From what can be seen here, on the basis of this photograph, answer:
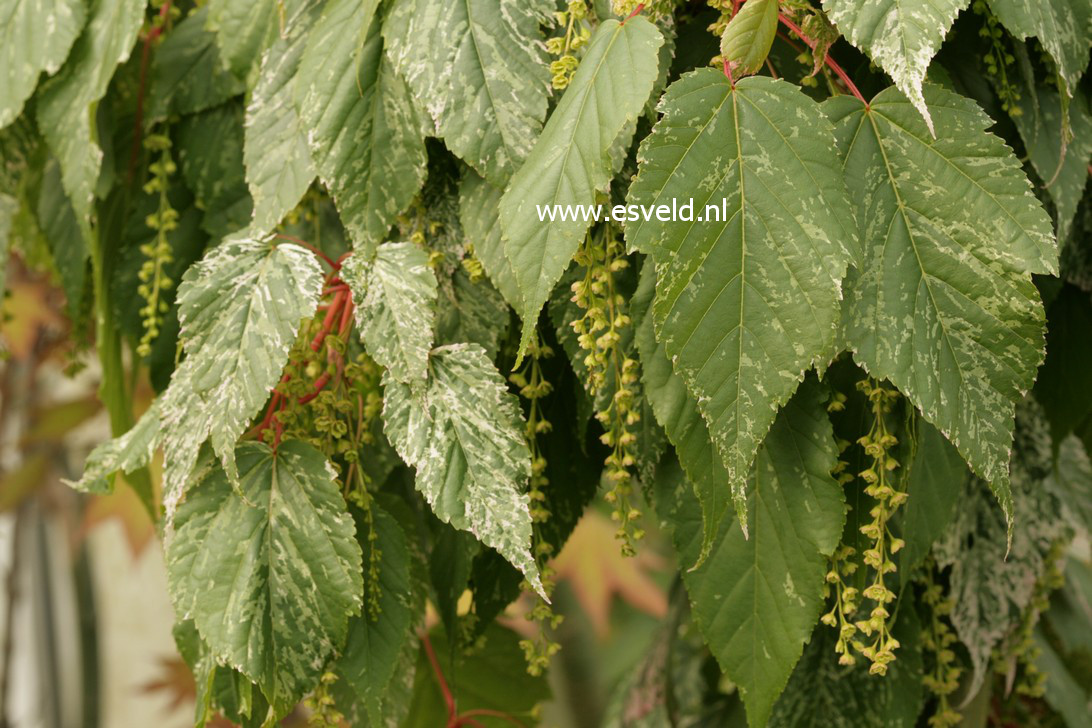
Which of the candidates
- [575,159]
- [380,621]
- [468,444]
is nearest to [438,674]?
[380,621]

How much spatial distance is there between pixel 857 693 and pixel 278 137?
50cm

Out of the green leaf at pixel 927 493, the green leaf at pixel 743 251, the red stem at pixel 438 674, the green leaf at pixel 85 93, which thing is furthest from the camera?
the red stem at pixel 438 674

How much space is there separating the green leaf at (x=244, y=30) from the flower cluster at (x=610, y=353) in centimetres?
28

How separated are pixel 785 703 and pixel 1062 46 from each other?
0.41 meters

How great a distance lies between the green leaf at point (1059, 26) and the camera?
488 mm

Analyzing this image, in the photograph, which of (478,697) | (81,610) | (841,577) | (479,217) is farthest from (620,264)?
(81,610)

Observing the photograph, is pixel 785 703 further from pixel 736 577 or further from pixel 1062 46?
pixel 1062 46

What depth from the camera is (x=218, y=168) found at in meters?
0.71

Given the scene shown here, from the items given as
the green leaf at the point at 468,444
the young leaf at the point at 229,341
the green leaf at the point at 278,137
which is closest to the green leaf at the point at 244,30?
the green leaf at the point at 278,137

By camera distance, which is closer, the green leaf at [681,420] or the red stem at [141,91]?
the green leaf at [681,420]

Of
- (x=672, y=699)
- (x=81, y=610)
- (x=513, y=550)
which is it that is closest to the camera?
(x=513, y=550)

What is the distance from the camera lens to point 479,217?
1.82 ft

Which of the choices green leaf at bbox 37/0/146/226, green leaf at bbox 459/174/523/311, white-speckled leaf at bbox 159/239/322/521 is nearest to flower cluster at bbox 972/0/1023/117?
green leaf at bbox 459/174/523/311

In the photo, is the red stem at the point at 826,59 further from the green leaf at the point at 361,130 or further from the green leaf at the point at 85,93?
the green leaf at the point at 85,93
